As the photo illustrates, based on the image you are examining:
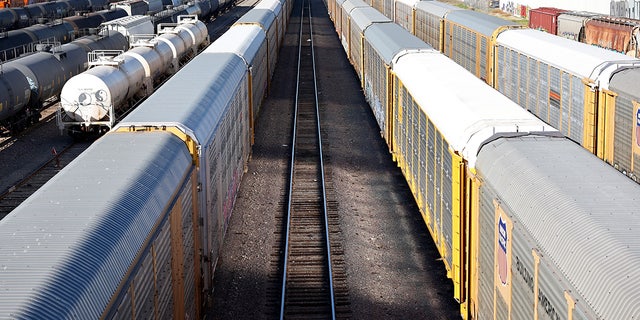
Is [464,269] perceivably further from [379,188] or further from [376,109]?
Answer: [376,109]

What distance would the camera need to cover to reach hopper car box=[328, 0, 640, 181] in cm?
1608

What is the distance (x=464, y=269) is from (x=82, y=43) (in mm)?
34181

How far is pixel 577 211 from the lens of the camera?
24.8 ft

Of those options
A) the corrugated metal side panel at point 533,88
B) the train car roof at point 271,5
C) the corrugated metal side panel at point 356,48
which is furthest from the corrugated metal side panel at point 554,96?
the train car roof at point 271,5

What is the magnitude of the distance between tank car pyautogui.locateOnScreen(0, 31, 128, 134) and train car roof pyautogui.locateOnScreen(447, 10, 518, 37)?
1943 cm

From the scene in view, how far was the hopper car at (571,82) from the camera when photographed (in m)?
16.1

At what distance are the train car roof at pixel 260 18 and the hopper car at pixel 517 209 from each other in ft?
69.5

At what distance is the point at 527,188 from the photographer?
8.75 m

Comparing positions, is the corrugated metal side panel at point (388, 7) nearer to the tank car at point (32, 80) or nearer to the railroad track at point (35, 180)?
the tank car at point (32, 80)

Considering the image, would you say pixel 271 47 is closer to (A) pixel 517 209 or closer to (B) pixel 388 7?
(B) pixel 388 7

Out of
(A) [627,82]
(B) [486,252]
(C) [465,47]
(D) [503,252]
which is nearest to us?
(D) [503,252]

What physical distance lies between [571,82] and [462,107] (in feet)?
22.6

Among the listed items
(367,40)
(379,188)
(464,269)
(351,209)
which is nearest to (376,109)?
(367,40)

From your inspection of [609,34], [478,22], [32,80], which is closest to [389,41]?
[478,22]
